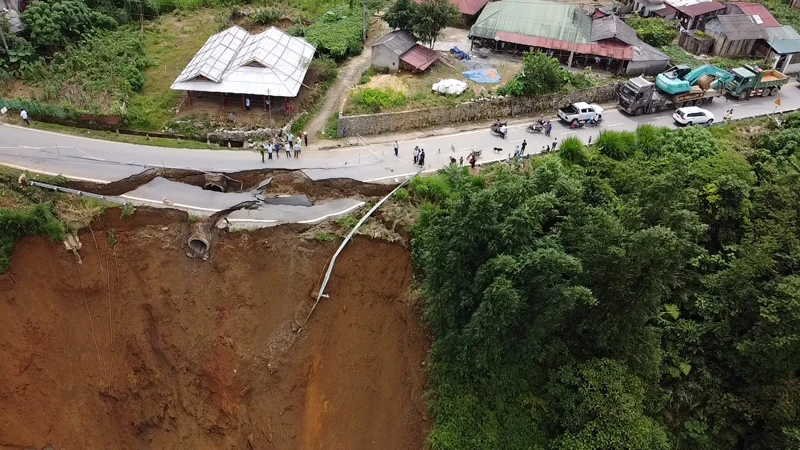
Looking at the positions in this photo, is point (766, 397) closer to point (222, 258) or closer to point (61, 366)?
point (222, 258)

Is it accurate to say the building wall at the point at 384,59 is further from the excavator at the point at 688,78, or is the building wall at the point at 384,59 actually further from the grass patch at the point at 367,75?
the excavator at the point at 688,78

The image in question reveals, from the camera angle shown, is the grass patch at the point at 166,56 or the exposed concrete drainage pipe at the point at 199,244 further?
the grass patch at the point at 166,56

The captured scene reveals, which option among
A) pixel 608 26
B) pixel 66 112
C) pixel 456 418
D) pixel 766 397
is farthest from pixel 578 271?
pixel 66 112

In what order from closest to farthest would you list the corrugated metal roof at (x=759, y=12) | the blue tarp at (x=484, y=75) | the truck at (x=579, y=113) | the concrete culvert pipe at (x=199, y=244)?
1. the concrete culvert pipe at (x=199, y=244)
2. the truck at (x=579, y=113)
3. the blue tarp at (x=484, y=75)
4. the corrugated metal roof at (x=759, y=12)

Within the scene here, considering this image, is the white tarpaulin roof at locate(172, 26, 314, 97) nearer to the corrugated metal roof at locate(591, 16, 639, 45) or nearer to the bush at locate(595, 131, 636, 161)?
the bush at locate(595, 131, 636, 161)

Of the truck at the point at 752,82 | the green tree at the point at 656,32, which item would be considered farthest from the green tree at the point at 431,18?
the truck at the point at 752,82

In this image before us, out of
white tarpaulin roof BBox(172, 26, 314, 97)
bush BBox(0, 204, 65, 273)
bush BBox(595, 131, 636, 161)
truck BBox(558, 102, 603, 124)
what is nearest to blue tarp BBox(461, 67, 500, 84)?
truck BBox(558, 102, 603, 124)

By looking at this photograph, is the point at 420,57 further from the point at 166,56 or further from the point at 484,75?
the point at 166,56

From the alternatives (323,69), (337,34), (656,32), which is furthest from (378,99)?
(656,32)
